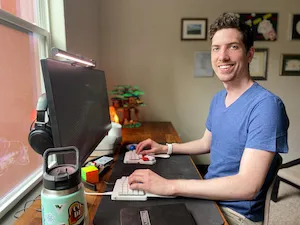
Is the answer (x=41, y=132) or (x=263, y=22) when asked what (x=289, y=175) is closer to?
(x=263, y=22)

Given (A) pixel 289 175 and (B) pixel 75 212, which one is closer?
(B) pixel 75 212

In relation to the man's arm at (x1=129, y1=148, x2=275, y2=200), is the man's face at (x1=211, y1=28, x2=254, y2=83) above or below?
above

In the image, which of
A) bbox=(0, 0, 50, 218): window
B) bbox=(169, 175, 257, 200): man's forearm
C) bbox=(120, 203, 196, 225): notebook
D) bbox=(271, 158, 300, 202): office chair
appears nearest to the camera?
bbox=(120, 203, 196, 225): notebook

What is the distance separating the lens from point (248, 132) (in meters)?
0.85

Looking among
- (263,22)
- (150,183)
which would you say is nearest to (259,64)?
(263,22)

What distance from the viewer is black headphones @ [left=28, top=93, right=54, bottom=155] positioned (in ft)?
2.31

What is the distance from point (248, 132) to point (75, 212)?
0.68m

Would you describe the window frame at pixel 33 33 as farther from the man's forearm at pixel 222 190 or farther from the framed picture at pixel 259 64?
the framed picture at pixel 259 64

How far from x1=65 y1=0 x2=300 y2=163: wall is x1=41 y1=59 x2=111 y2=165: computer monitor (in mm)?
1361

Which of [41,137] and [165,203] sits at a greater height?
[41,137]

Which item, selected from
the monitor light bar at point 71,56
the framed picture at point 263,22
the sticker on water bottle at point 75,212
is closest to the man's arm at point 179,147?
the monitor light bar at point 71,56

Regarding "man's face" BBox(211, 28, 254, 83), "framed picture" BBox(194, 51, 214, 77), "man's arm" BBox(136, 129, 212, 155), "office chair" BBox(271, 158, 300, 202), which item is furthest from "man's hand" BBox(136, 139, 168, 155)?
"framed picture" BBox(194, 51, 214, 77)

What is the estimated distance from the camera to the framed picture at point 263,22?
2.42 m

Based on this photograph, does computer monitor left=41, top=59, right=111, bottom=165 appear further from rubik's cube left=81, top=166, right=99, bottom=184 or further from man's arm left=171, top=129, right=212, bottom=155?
man's arm left=171, top=129, right=212, bottom=155
